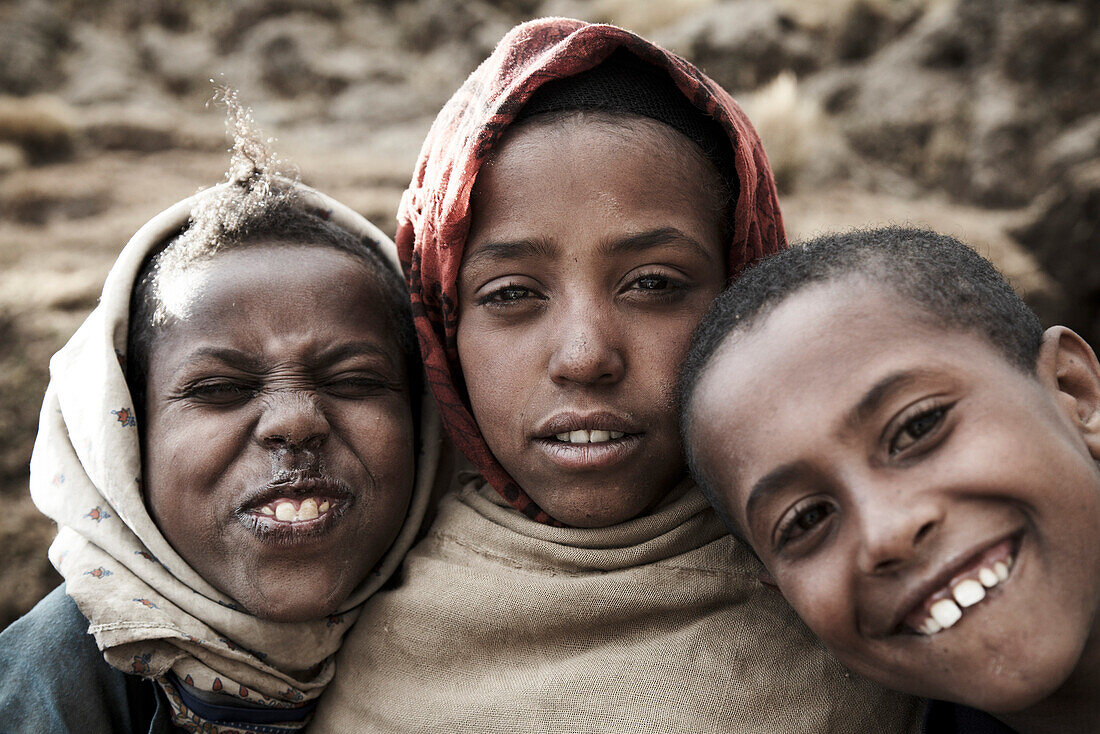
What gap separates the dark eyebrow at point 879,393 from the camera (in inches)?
58.7

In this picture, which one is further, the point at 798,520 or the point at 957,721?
the point at 957,721

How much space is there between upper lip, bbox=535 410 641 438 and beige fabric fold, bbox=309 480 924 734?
26 cm

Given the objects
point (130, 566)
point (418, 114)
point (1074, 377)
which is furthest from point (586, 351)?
point (418, 114)

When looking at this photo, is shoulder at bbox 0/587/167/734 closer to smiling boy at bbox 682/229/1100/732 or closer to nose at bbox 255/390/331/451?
nose at bbox 255/390/331/451

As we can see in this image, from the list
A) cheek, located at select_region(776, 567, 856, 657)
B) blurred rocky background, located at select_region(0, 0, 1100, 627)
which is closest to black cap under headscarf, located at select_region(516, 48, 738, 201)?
cheek, located at select_region(776, 567, 856, 657)

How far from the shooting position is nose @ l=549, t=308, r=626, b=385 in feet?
6.09

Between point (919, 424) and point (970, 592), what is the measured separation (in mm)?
277

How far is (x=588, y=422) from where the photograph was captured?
192cm

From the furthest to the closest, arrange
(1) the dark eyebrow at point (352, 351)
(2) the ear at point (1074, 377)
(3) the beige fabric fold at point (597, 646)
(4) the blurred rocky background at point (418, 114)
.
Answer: (4) the blurred rocky background at point (418, 114) → (1) the dark eyebrow at point (352, 351) → (3) the beige fabric fold at point (597, 646) → (2) the ear at point (1074, 377)

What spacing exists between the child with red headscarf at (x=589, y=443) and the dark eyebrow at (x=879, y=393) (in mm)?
511

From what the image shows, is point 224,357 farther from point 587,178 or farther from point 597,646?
point 597,646

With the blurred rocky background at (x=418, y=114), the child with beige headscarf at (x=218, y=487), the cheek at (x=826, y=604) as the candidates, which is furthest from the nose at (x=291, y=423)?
the blurred rocky background at (x=418, y=114)

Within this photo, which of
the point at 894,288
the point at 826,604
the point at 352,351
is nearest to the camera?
the point at 826,604

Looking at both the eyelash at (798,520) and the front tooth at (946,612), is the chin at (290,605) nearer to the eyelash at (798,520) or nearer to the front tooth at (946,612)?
the eyelash at (798,520)
